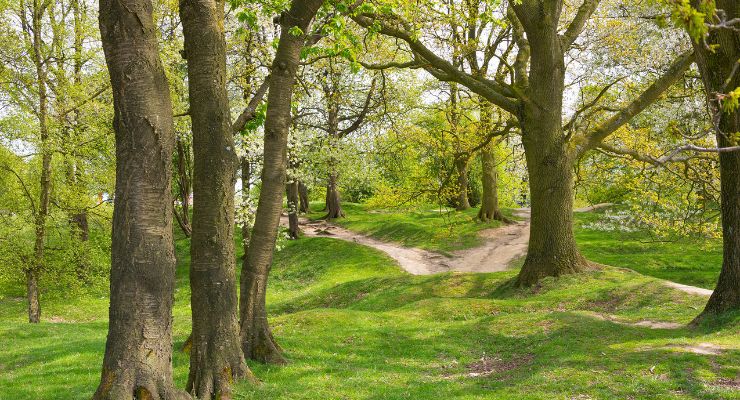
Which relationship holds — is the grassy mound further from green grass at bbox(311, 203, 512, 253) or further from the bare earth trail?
green grass at bbox(311, 203, 512, 253)

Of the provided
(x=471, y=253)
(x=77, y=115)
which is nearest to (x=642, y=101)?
(x=471, y=253)

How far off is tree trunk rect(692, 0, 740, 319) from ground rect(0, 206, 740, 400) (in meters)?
0.70

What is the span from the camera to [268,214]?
479 inches

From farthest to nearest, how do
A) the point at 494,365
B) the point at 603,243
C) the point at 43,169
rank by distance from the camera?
the point at 603,243 < the point at 43,169 < the point at 494,365

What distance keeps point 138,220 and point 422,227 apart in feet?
120

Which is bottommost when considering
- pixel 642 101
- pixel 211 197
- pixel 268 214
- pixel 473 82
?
pixel 268 214

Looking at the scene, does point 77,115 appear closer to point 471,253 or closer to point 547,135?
point 547,135

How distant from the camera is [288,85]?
12.1 m

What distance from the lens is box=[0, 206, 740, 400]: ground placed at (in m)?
10.1

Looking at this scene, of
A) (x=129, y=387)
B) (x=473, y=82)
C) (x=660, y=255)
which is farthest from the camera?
(x=660, y=255)

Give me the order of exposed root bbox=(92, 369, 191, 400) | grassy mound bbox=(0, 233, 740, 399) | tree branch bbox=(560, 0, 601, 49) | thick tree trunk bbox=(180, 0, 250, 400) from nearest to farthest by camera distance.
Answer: exposed root bbox=(92, 369, 191, 400)
thick tree trunk bbox=(180, 0, 250, 400)
grassy mound bbox=(0, 233, 740, 399)
tree branch bbox=(560, 0, 601, 49)

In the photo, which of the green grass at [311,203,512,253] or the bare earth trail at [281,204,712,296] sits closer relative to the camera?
the bare earth trail at [281,204,712,296]

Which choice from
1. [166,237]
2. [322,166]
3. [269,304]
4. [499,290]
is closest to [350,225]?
[322,166]

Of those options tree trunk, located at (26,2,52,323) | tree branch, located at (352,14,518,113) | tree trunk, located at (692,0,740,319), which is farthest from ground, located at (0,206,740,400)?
tree branch, located at (352,14,518,113)
